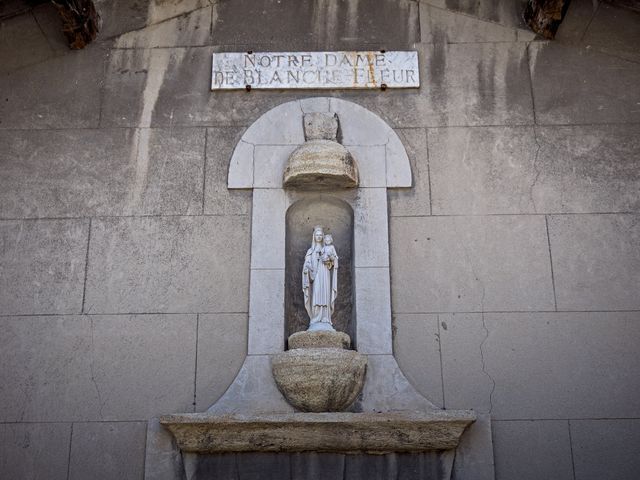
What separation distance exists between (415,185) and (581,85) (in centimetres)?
197

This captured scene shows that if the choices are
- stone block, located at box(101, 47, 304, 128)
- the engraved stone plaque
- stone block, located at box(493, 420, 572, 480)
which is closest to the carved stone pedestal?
stone block, located at box(493, 420, 572, 480)

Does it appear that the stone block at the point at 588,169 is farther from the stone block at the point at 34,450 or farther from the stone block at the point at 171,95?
the stone block at the point at 34,450

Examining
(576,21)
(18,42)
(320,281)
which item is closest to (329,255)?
(320,281)

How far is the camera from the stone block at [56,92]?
776 centimetres

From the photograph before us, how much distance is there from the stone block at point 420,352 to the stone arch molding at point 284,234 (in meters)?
0.08

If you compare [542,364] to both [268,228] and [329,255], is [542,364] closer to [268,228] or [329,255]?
[329,255]

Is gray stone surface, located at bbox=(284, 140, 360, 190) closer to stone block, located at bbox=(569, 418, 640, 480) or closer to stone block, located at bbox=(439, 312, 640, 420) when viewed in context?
stone block, located at bbox=(439, 312, 640, 420)

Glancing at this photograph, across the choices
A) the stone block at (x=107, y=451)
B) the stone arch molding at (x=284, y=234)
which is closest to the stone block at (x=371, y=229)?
the stone arch molding at (x=284, y=234)

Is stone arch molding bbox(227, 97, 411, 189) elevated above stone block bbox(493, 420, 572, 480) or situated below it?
above

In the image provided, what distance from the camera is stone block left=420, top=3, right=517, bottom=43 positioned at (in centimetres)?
798

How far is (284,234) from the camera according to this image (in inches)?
286

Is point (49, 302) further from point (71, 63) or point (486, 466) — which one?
point (486, 466)

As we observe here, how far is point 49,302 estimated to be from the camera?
23.2ft

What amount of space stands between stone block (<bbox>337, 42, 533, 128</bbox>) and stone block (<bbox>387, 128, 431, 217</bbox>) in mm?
134
